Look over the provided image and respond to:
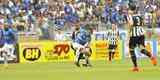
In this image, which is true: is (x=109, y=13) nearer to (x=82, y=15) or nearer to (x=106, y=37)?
(x=82, y=15)

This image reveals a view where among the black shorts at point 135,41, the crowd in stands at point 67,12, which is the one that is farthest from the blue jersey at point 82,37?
the crowd in stands at point 67,12

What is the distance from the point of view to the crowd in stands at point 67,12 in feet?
102

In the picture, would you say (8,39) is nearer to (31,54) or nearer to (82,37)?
(31,54)

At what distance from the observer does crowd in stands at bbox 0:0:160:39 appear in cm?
3105

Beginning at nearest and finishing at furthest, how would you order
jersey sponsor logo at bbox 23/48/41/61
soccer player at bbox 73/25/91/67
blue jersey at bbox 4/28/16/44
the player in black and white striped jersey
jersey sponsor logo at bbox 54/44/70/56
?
soccer player at bbox 73/25/91/67 → blue jersey at bbox 4/28/16/44 → the player in black and white striped jersey → jersey sponsor logo at bbox 23/48/41/61 → jersey sponsor logo at bbox 54/44/70/56

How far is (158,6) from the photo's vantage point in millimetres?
35344

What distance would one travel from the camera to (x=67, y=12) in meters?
33.3

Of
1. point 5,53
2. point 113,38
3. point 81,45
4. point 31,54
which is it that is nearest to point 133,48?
point 81,45

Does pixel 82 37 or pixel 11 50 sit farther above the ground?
pixel 82 37

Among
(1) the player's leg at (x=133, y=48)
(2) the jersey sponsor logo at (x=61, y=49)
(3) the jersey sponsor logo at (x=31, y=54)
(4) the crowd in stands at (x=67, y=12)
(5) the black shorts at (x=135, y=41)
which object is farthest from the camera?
(4) the crowd in stands at (x=67, y=12)

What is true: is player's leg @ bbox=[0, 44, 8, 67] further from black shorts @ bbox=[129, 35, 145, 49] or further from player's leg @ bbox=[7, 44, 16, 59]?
black shorts @ bbox=[129, 35, 145, 49]

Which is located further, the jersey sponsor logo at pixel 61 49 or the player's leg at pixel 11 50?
the jersey sponsor logo at pixel 61 49

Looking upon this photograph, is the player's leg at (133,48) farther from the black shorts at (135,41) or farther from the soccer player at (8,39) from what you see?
the soccer player at (8,39)

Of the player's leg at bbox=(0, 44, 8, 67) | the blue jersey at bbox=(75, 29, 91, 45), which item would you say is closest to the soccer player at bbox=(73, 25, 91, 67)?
the blue jersey at bbox=(75, 29, 91, 45)
